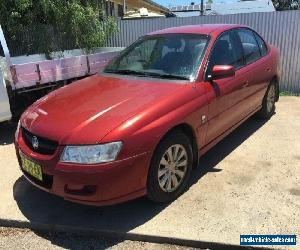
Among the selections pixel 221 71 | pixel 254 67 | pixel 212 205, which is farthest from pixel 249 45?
pixel 212 205

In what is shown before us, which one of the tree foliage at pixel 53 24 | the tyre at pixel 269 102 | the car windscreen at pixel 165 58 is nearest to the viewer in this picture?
the car windscreen at pixel 165 58

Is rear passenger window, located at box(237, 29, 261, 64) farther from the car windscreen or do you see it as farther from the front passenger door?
the car windscreen

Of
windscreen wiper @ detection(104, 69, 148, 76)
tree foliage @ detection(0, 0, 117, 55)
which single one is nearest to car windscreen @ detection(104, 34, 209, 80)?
windscreen wiper @ detection(104, 69, 148, 76)

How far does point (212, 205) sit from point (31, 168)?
1.82 m

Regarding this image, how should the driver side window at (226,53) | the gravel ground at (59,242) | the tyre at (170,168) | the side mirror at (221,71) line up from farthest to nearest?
the driver side window at (226,53), the side mirror at (221,71), the tyre at (170,168), the gravel ground at (59,242)

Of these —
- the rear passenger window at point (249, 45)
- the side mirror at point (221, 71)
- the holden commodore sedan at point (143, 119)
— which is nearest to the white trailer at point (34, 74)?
the holden commodore sedan at point (143, 119)

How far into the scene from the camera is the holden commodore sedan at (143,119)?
350 centimetres

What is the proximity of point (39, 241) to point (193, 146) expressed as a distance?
1835mm

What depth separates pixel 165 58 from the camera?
480 centimetres

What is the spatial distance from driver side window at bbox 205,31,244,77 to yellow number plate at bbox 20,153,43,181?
2.10 metres

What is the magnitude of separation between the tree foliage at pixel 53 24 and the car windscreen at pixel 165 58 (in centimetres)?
463

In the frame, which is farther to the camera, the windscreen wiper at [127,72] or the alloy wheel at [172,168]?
the windscreen wiper at [127,72]

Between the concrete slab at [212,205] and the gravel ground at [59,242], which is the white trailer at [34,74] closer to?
the concrete slab at [212,205]

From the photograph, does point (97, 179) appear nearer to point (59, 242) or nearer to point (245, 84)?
point (59, 242)
